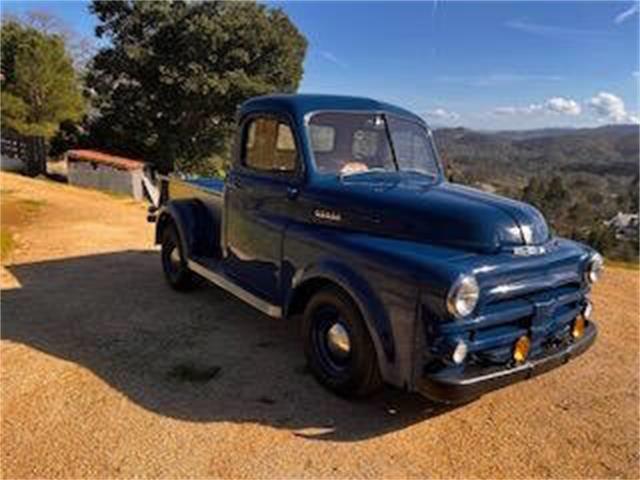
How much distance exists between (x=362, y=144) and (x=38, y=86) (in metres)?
22.7

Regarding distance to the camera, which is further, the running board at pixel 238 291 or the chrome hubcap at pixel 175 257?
the chrome hubcap at pixel 175 257

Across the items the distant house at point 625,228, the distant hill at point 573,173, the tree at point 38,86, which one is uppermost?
the tree at point 38,86

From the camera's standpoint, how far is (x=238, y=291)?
6270mm

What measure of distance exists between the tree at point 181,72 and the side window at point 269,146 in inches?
807

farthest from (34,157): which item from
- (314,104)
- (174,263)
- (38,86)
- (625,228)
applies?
(625,228)

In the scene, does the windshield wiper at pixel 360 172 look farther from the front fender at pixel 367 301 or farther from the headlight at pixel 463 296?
the headlight at pixel 463 296

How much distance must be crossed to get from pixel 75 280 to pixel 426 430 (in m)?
5.37

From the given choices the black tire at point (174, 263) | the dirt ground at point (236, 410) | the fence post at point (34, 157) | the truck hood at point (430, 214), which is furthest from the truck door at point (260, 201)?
the fence post at point (34, 157)

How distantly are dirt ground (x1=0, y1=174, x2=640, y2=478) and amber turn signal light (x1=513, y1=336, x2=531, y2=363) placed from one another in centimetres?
62

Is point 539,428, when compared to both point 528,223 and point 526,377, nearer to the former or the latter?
point 526,377

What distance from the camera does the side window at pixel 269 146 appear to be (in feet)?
19.0

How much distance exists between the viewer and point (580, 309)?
5.05 meters

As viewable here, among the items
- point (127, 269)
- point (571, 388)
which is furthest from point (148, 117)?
point (571, 388)

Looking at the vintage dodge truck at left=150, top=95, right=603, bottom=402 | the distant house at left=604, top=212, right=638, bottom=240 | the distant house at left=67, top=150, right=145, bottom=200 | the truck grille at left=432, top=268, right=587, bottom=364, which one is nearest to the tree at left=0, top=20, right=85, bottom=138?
the distant house at left=67, top=150, right=145, bottom=200
